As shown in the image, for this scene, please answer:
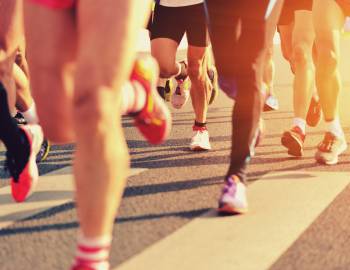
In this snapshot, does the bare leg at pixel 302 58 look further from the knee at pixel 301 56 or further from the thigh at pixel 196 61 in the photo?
the thigh at pixel 196 61

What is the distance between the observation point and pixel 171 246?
3549 millimetres

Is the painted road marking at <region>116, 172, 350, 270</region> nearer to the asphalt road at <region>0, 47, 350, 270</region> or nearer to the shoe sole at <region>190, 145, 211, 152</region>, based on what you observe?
the asphalt road at <region>0, 47, 350, 270</region>

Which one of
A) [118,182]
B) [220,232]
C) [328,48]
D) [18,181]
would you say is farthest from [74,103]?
[328,48]

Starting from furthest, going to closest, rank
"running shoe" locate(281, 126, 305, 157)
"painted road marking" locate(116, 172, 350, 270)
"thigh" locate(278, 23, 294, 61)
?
"thigh" locate(278, 23, 294, 61) < "running shoe" locate(281, 126, 305, 157) < "painted road marking" locate(116, 172, 350, 270)

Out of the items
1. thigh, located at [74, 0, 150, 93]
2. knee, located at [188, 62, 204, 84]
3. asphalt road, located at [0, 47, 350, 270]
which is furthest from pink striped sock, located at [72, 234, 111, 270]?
knee, located at [188, 62, 204, 84]

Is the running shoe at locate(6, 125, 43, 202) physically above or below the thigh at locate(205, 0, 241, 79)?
below

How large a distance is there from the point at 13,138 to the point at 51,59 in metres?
1.26

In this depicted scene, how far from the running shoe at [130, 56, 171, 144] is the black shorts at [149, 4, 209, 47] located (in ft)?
8.16

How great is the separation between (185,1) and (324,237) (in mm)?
3161

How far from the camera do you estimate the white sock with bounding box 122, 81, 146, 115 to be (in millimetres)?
3660

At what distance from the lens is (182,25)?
6332mm

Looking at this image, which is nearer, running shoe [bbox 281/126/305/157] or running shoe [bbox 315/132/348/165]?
running shoe [bbox 315/132/348/165]

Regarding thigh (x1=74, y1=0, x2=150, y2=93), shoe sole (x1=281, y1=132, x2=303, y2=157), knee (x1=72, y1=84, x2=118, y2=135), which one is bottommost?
shoe sole (x1=281, y1=132, x2=303, y2=157)

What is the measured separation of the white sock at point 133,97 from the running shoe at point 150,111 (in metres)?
0.03
